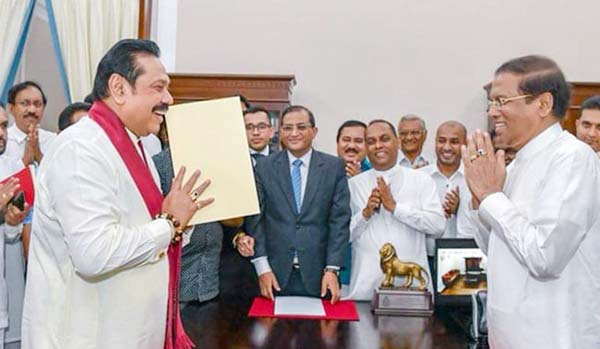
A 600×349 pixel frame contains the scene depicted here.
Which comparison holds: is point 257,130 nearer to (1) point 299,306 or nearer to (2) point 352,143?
(2) point 352,143

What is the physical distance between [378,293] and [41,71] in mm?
4912

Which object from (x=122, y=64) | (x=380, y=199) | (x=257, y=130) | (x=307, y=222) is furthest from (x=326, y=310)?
→ (x=257, y=130)

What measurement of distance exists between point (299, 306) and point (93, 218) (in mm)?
1181

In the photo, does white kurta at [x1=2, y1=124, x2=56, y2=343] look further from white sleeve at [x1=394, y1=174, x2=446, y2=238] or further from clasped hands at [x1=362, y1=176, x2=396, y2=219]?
white sleeve at [x1=394, y1=174, x2=446, y2=238]

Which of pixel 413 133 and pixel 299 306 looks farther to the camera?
pixel 413 133

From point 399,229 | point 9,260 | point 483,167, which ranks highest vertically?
point 483,167

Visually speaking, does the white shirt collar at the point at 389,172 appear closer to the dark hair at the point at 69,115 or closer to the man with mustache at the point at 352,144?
the man with mustache at the point at 352,144

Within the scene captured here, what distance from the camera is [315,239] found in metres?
2.65

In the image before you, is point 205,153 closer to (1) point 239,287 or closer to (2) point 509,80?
(2) point 509,80

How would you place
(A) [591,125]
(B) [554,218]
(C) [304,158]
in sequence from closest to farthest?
(B) [554,218]
(C) [304,158]
(A) [591,125]

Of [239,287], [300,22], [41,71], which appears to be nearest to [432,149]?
[300,22]

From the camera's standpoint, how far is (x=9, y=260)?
2.54m

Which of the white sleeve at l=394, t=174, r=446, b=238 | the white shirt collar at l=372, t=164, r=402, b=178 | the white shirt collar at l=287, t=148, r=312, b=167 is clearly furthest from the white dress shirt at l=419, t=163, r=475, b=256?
the white shirt collar at l=287, t=148, r=312, b=167

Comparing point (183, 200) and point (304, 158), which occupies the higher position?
point (304, 158)
